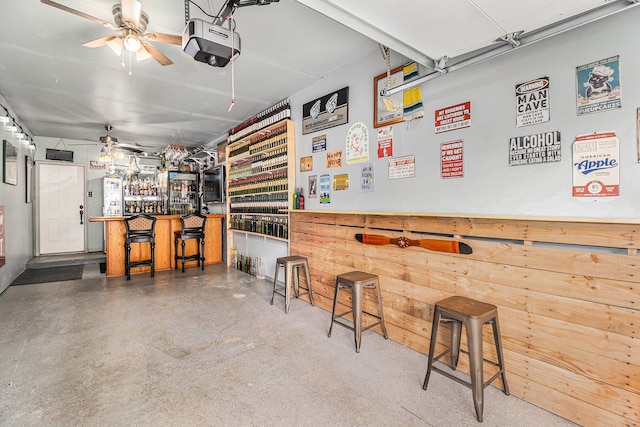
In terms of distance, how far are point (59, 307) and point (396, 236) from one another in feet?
14.1

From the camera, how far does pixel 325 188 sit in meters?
3.93

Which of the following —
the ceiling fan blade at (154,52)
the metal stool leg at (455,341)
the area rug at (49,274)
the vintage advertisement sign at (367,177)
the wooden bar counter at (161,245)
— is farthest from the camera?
the wooden bar counter at (161,245)

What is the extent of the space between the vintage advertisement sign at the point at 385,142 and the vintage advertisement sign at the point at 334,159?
63 cm

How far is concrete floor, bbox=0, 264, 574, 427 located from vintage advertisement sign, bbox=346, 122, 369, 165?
1867 mm

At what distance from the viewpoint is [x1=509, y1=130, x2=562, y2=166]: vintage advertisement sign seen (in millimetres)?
2016

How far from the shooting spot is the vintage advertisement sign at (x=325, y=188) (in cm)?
387

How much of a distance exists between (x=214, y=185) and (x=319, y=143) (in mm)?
4362

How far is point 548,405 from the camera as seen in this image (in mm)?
1970

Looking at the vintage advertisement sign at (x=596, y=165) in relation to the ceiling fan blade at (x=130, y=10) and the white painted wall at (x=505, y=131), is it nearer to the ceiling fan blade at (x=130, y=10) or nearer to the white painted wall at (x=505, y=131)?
the white painted wall at (x=505, y=131)

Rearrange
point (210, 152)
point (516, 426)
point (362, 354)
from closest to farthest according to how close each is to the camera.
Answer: point (516, 426) → point (362, 354) → point (210, 152)

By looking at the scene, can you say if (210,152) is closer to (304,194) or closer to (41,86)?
(41,86)

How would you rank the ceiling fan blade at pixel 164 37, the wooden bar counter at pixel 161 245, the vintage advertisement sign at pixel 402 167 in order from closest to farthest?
the ceiling fan blade at pixel 164 37, the vintage advertisement sign at pixel 402 167, the wooden bar counter at pixel 161 245

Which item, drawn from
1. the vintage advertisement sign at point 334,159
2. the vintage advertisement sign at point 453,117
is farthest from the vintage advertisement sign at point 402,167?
the vintage advertisement sign at point 334,159

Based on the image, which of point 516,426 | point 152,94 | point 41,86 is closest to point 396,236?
point 516,426
